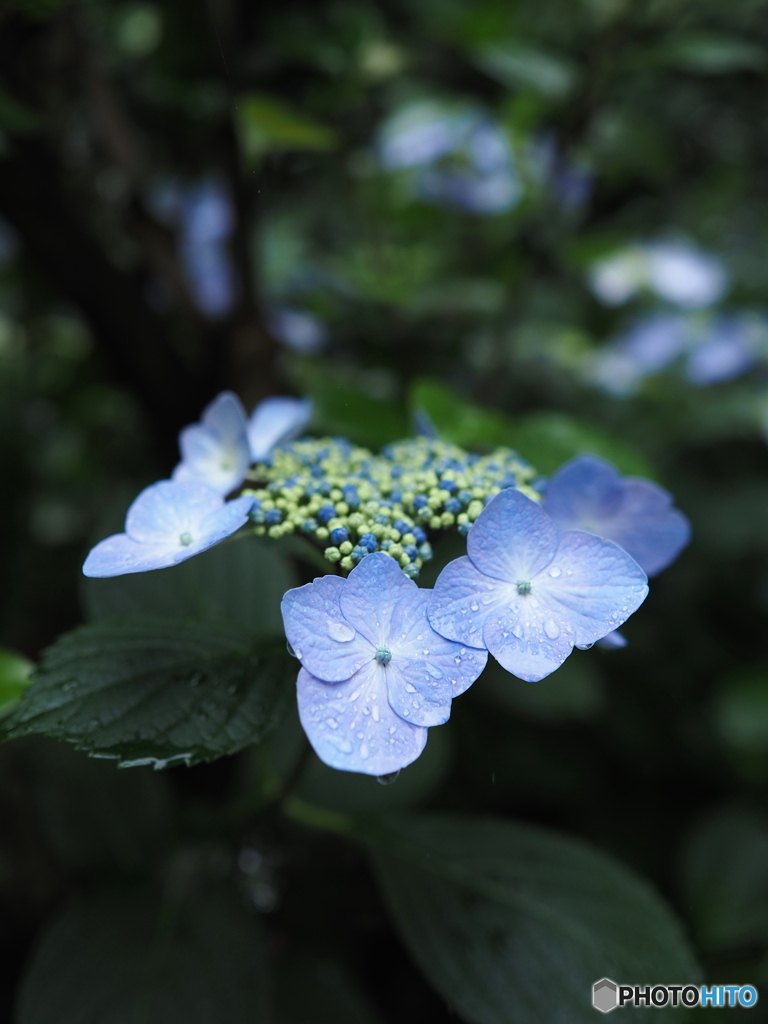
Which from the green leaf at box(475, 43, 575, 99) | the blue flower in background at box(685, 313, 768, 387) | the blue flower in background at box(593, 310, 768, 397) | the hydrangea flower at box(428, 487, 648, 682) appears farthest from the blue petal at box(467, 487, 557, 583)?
the blue flower in background at box(685, 313, 768, 387)

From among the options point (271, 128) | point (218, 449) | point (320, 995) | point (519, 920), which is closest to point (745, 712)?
point (519, 920)

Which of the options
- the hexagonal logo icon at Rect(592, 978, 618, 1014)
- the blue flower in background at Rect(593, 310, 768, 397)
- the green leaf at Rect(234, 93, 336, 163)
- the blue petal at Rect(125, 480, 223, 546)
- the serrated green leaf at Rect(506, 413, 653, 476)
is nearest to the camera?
the blue petal at Rect(125, 480, 223, 546)

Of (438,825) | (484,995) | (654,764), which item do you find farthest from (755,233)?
(484,995)

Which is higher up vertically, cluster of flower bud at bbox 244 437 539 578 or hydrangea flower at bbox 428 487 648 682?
cluster of flower bud at bbox 244 437 539 578

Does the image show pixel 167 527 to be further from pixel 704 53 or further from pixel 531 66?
pixel 704 53

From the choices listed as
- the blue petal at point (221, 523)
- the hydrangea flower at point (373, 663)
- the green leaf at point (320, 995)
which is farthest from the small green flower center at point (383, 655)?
the green leaf at point (320, 995)

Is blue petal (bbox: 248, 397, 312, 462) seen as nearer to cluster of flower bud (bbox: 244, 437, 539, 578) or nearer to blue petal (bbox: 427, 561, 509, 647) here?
cluster of flower bud (bbox: 244, 437, 539, 578)
